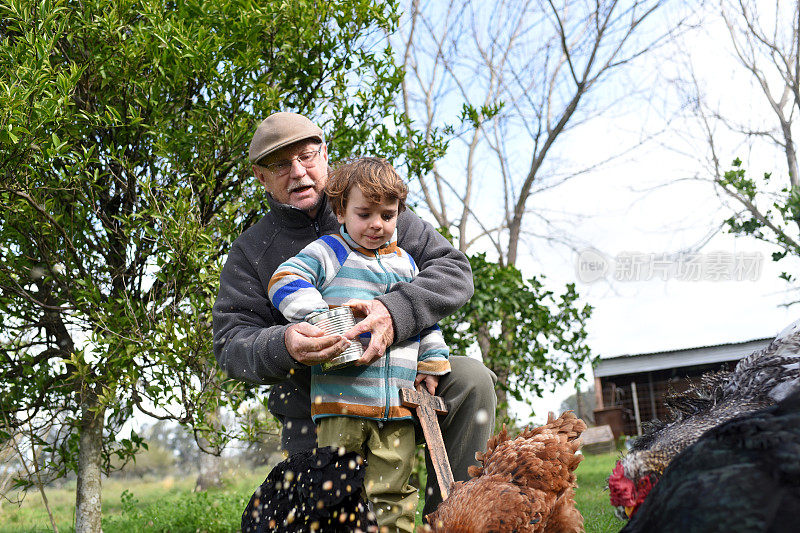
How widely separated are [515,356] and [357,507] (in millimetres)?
4392

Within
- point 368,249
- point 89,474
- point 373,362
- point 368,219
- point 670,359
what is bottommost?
point 670,359

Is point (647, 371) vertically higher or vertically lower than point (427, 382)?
lower

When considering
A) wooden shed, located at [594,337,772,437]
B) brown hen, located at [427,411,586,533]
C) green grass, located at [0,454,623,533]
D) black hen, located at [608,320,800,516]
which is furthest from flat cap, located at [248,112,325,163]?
wooden shed, located at [594,337,772,437]

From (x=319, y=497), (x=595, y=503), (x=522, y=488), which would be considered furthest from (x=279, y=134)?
(x=595, y=503)

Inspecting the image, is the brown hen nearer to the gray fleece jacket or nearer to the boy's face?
the gray fleece jacket

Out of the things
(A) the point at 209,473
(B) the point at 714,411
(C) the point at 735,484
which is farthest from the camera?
(A) the point at 209,473

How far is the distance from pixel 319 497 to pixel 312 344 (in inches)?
24.8

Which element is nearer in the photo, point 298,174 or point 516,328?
point 298,174

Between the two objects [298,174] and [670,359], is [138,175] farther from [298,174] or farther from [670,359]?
[670,359]

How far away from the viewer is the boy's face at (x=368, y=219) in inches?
108

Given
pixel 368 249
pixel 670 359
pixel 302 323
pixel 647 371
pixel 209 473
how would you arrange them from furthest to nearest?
pixel 647 371, pixel 670 359, pixel 209 473, pixel 368 249, pixel 302 323

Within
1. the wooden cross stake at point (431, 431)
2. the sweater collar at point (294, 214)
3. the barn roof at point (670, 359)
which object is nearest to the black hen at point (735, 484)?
the wooden cross stake at point (431, 431)

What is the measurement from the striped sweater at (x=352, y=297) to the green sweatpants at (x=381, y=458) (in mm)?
65

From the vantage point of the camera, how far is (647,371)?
1684cm
